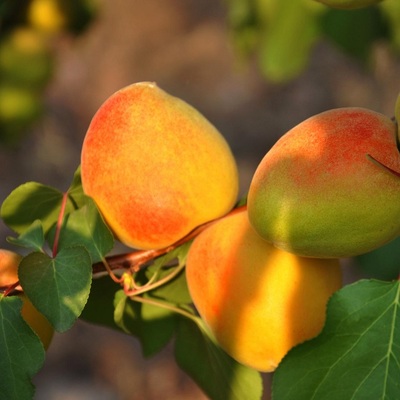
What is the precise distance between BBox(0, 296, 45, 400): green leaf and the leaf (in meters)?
0.17

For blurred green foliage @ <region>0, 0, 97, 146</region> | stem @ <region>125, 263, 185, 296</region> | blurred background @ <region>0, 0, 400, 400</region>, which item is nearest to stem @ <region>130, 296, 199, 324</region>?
stem @ <region>125, 263, 185, 296</region>

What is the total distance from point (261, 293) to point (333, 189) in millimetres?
136

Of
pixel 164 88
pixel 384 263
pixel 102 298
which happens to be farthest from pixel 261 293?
pixel 164 88

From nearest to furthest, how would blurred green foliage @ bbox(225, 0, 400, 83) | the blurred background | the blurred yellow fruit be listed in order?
the blurred yellow fruit → blurred green foliage @ bbox(225, 0, 400, 83) → the blurred background

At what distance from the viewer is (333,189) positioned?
2.30 ft

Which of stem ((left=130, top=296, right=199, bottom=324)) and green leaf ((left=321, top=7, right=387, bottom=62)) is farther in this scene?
green leaf ((left=321, top=7, right=387, bottom=62))

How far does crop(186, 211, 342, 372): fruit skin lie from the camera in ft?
2.57

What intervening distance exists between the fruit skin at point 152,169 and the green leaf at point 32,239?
77 mm

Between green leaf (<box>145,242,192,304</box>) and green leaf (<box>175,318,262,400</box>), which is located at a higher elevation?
green leaf (<box>145,242,192,304</box>)

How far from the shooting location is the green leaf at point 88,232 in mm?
804

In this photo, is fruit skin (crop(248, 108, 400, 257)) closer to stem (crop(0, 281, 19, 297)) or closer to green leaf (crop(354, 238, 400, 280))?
stem (crop(0, 281, 19, 297))

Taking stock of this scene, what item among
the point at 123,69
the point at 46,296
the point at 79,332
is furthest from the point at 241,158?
the point at 46,296

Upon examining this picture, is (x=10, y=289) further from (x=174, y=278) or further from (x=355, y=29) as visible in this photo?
(x=355, y=29)

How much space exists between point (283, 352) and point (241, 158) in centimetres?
257
